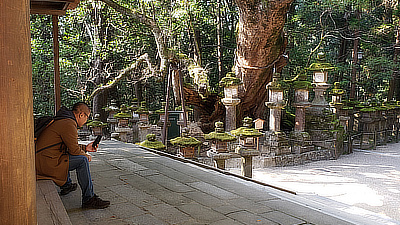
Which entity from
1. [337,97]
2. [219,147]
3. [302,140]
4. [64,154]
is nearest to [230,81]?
[302,140]

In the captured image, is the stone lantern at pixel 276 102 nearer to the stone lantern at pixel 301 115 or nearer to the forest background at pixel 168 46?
the stone lantern at pixel 301 115

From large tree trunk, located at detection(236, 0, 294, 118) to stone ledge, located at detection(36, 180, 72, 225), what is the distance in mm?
9047

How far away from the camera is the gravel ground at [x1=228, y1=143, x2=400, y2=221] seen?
25.8ft

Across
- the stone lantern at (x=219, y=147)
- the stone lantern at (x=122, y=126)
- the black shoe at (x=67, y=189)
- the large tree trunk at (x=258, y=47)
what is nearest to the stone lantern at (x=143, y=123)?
the stone lantern at (x=122, y=126)

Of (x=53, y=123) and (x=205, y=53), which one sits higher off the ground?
(x=205, y=53)

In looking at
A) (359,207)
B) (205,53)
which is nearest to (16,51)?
(359,207)

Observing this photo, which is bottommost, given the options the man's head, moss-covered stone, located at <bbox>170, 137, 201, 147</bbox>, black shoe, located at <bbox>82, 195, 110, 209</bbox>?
black shoe, located at <bbox>82, 195, 110, 209</bbox>

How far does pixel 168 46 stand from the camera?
14.7 metres

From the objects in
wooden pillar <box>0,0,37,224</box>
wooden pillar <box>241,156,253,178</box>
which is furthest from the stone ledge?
wooden pillar <box>241,156,253,178</box>

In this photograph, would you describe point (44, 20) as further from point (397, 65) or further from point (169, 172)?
point (397, 65)

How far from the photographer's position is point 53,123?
3.44 metres

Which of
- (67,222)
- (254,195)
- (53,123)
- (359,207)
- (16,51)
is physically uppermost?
(16,51)

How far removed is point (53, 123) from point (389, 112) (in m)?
17.5

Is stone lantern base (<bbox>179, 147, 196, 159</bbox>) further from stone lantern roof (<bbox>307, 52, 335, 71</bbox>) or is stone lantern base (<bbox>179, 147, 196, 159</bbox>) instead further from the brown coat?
stone lantern roof (<bbox>307, 52, 335, 71</bbox>)
